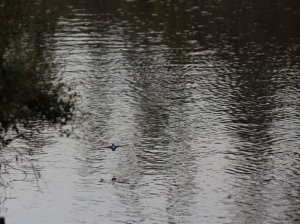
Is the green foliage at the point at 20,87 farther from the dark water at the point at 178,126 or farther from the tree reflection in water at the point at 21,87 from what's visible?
the dark water at the point at 178,126

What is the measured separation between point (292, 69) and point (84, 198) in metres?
26.2

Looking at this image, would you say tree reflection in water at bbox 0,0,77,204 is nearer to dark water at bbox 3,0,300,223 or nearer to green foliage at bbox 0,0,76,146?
green foliage at bbox 0,0,76,146

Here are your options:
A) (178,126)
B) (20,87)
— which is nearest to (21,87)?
(20,87)

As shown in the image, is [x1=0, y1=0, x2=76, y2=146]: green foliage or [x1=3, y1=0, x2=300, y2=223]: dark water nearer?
[x1=0, y1=0, x2=76, y2=146]: green foliage

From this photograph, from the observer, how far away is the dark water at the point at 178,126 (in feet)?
107

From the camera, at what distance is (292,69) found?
54438mm

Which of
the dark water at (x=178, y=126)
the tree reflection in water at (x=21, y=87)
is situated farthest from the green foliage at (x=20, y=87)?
the dark water at (x=178, y=126)

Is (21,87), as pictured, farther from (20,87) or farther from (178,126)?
→ (178,126)

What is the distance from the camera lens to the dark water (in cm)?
3262

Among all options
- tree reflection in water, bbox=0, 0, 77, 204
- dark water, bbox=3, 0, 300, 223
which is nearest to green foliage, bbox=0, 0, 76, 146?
tree reflection in water, bbox=0, 0, 77, 204

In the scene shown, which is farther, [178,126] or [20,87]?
[178,126]

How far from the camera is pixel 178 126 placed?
42938mm

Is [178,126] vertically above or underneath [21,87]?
underneath

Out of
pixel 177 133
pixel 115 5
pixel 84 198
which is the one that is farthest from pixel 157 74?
pixel 115 5
